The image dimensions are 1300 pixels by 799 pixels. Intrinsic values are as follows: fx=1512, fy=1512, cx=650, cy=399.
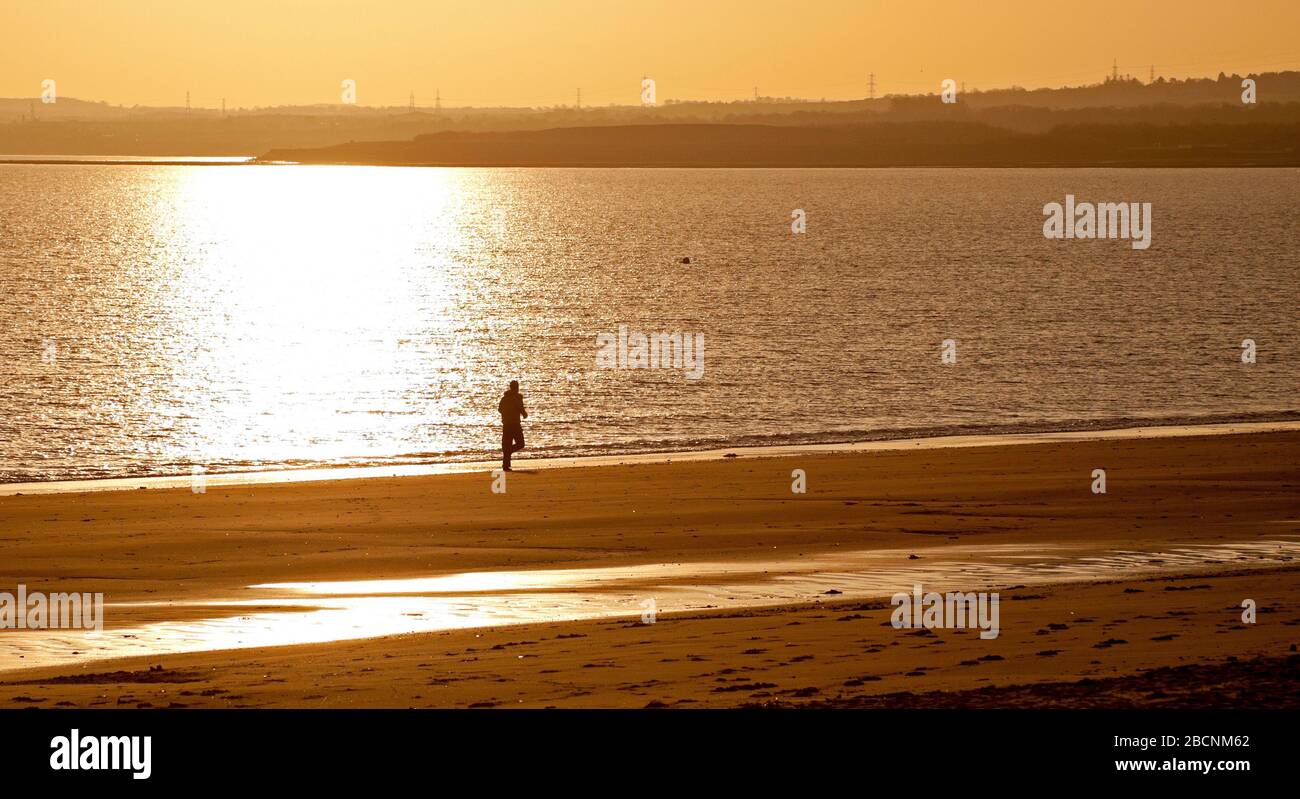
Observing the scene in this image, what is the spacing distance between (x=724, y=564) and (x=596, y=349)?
41.3m

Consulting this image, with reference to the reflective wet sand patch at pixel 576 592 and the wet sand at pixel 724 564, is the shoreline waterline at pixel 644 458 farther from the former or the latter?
the reflective wet sand patch at pixel 576 592

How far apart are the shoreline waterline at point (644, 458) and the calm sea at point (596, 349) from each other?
1.44 m

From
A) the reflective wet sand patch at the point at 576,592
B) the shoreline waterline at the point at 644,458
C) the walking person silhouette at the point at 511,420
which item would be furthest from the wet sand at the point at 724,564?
the shoreline waterline at the point at 644,458

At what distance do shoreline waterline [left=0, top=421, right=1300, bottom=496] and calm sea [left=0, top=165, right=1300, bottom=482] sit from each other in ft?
4.72

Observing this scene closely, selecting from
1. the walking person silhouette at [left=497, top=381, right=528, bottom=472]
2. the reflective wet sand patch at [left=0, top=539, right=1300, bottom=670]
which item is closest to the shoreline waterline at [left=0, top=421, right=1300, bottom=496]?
the walking person silhouette at [left=497, top=381, right=528, bottom=472]

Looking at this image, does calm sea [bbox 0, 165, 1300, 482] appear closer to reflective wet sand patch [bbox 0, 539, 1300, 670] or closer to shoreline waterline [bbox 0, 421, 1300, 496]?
shoreline waterline [bbox 0, 421, 1300, 496]

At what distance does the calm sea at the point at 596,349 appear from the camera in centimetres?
4125

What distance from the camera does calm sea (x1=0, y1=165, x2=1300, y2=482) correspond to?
41.2 metres

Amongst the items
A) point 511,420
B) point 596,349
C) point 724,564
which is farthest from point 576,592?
point 596,349

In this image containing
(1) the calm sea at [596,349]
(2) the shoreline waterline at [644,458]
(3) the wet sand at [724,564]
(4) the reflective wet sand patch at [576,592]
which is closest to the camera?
(3) the wet sand at [724,564]

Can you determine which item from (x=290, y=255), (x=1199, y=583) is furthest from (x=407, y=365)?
(x=290, y=255)

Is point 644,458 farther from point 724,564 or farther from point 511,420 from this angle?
point 724,564

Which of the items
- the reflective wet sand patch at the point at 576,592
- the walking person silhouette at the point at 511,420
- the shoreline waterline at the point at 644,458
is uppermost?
the walking person silhouette at the point at 511,420
